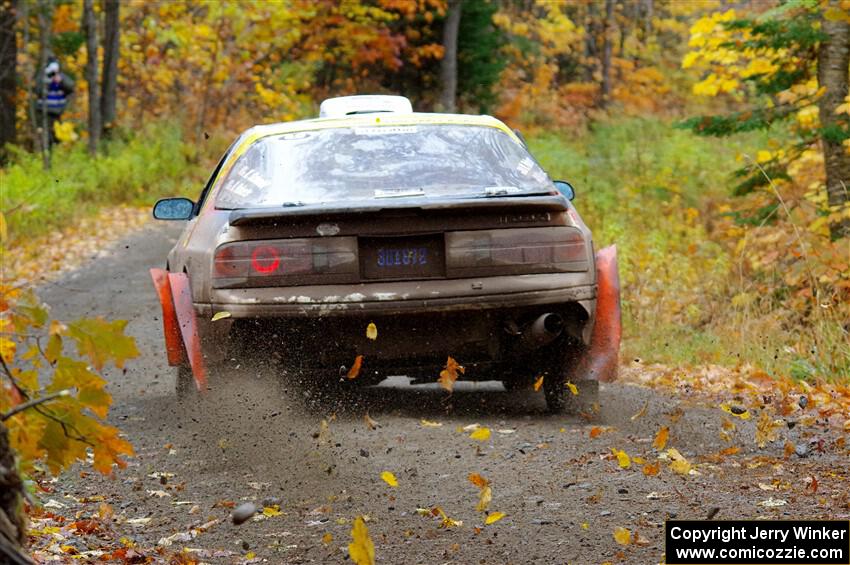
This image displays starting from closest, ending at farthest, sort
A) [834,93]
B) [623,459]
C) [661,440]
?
[623,459] → [661,440] → [834,93]

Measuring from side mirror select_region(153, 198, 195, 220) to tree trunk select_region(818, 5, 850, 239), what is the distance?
21.9 ft

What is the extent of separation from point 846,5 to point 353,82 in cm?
2764

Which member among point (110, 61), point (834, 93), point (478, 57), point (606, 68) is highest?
point (834, 93)

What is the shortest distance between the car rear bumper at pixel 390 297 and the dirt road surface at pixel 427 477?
1.49 feet

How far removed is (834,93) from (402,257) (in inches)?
295

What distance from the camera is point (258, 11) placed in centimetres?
3067

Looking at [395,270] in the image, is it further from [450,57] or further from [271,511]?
[450,57]

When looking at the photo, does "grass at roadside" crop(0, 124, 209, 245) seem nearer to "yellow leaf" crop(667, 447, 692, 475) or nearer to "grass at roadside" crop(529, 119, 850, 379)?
"grass at roadside" crop(529, 119, 850, 379)

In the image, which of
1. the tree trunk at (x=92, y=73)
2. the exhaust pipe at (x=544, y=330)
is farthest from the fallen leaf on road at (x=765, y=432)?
the tree trunk at (x=92, y=73)

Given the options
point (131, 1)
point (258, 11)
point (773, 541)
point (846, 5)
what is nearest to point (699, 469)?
point (773, 541)

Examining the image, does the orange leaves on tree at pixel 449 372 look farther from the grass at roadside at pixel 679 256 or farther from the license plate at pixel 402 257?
the grass at roadside at pixel 679 256

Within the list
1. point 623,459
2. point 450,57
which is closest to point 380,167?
point 623,459

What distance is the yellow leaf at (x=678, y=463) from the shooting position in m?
5.37

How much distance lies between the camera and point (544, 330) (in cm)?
632
